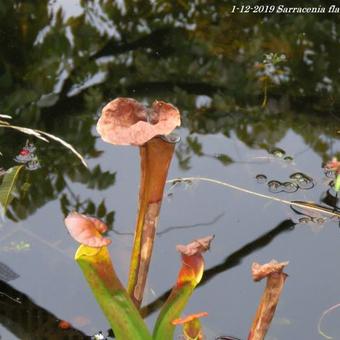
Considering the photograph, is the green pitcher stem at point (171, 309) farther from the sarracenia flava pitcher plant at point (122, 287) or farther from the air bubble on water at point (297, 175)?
the air bubble on water at point (297, 175)

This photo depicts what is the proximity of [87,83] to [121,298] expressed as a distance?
1187 mm

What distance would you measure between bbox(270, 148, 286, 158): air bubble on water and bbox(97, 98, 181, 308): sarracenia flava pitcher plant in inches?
32.2

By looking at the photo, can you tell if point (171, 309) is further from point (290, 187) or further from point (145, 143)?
point (290, 187)

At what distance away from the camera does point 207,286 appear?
147cm

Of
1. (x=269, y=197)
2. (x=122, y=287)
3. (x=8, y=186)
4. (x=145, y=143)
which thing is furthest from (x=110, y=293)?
(x=269, y=197)

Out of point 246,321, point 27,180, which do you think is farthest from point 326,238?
point 27,180

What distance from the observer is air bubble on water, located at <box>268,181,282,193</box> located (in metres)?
1.74

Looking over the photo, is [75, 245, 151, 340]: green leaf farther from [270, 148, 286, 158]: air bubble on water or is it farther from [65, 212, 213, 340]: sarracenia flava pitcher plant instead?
[270, 148, 286, 158]: air bubble on water

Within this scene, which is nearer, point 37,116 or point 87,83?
point 37,116

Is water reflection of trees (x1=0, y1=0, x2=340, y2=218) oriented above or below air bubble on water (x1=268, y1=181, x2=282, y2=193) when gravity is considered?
above

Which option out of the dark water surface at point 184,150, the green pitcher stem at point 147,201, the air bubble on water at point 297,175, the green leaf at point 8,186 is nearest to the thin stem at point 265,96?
the dark water surface at point 184,150

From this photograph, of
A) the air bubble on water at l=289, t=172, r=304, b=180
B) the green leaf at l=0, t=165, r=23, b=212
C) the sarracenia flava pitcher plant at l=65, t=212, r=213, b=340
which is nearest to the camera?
the sarracenia flava pitcher plant at l=65, t=212, r=213, b=340

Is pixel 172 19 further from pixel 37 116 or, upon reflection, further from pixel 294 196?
pixel 294 196

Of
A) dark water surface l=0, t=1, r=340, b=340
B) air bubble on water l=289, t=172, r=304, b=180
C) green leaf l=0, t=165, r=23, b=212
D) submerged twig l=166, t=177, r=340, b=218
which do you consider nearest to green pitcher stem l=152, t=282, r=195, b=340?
dark water surface l=0, t=1, r=340, b=340
